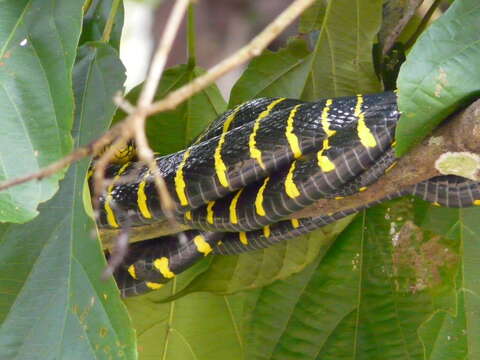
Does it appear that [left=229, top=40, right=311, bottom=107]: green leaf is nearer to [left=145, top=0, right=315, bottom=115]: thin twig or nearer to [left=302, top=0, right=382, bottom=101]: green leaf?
[left=302, top=0, right=382, bottom=101]: green leaf

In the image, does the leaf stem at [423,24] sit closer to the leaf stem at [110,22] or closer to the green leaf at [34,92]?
the leaf stem at [110,22]

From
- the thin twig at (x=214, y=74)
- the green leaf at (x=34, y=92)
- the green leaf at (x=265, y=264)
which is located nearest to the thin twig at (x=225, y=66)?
the thin twig at (x=214, y=74)

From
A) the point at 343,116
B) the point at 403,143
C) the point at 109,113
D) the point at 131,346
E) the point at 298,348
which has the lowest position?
the point at 298,348

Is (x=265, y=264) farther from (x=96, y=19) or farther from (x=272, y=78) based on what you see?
(x=96, y=19)

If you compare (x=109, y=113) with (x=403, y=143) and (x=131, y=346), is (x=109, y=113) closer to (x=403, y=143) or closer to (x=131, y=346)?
(x=131, y=346)

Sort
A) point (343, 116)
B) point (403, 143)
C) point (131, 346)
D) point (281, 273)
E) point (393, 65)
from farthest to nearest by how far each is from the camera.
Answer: point (393, 65) → point (281, 273) → point (343, 116) → point (131, 346) → point (403, 143)

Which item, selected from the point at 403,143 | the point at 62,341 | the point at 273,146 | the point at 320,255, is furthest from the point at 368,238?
the point at 62,341

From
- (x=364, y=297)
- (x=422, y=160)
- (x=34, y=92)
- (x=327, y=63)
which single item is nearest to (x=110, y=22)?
(x=34, y=92)

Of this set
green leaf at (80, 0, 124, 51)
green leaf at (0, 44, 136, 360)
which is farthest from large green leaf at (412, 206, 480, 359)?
green leaf at (80, 0, 124, 51)
